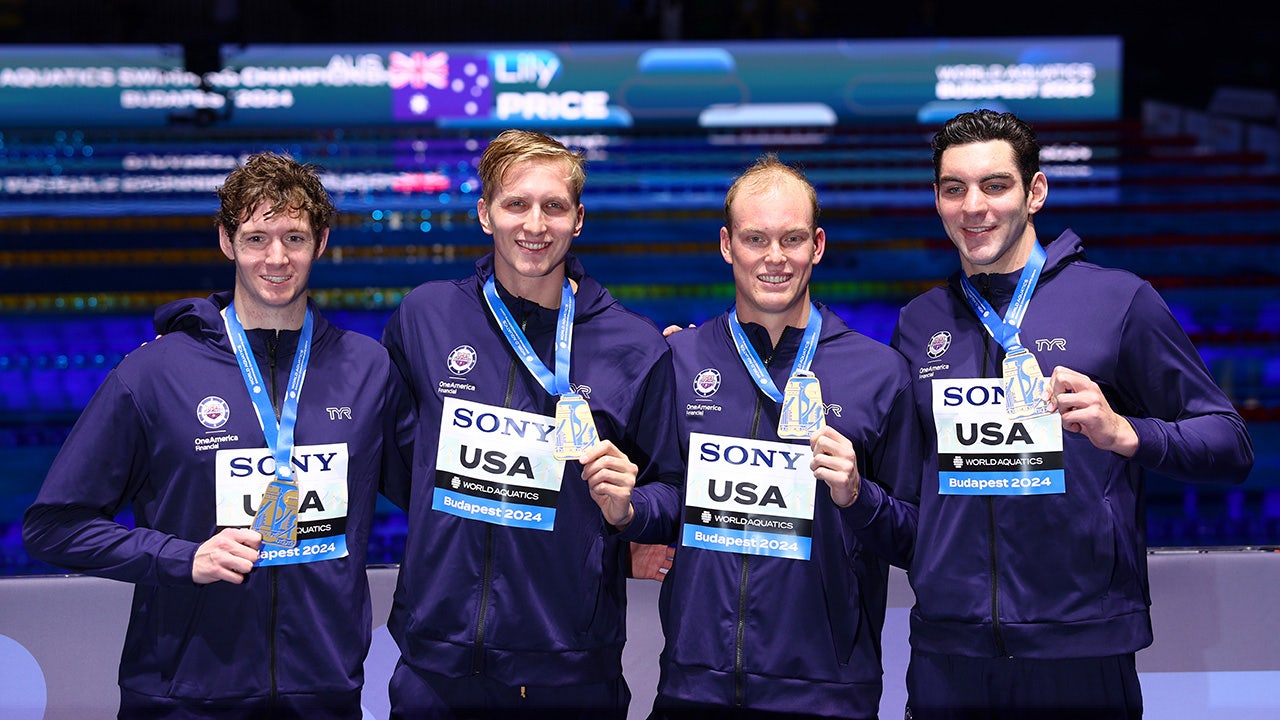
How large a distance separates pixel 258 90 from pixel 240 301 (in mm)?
9902

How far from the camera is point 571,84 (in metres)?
11.8

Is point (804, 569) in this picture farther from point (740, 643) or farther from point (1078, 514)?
point (1078, 514)

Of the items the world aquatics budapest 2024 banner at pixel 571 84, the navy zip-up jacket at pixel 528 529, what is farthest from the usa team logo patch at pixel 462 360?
the world aquatics budapest 2024 banner at pixel 571 84

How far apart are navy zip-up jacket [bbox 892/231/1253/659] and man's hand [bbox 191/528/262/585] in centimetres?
121

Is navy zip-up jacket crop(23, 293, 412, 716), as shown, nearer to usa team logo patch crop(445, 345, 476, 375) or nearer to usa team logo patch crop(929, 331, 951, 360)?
usa team logo patch crop(445, 345, 476, 375)

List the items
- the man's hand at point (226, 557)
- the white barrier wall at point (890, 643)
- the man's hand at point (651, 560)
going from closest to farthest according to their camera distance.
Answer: the man's hand at point (226, 557) < the man's hand at point (651, 560) < the white barrier wall at point (890, 643)

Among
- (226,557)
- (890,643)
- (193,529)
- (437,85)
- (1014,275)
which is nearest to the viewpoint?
(226,557)

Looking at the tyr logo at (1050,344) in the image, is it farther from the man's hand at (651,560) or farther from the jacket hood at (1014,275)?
the man's hand at (651,560)

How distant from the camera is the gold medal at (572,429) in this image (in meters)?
2.20

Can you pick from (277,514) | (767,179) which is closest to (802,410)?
(767,179)

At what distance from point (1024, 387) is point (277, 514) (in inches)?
52.6

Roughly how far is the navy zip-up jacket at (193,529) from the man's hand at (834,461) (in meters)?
0.83

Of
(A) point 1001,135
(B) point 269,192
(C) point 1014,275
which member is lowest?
(C) point 1014,275

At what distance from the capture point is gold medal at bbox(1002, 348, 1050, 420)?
2256mm
